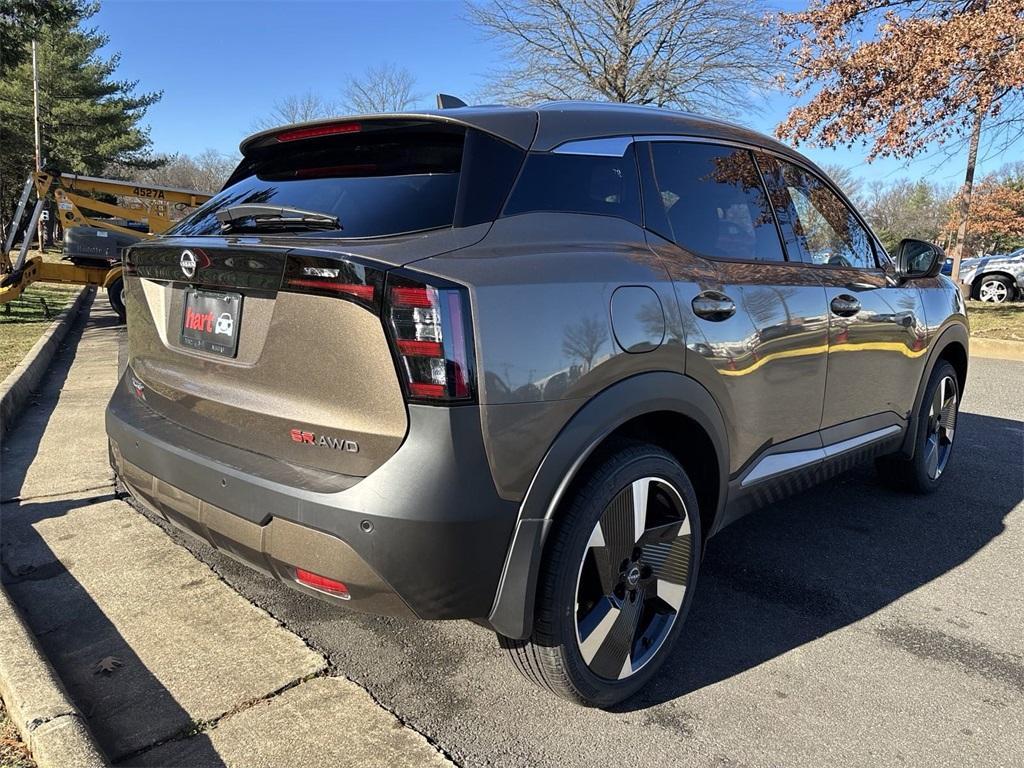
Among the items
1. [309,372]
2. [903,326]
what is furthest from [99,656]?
[903,326]

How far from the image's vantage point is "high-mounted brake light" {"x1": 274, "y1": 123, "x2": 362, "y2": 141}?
246 cm

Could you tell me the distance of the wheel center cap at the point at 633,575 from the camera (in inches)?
95.3

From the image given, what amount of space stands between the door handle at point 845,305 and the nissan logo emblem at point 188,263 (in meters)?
2.50

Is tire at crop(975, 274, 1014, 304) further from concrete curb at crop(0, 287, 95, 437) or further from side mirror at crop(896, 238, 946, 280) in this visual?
concrete curb at crop(0, 287, 95, 437)

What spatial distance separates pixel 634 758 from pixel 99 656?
1.82 metres

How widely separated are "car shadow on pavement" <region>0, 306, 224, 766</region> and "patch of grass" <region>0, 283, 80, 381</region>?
11.1 ft

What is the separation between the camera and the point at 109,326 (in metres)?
12.0

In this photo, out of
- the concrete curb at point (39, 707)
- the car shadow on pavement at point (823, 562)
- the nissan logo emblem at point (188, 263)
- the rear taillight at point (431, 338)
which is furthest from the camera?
the car shadow on pavement at point (823, 562)

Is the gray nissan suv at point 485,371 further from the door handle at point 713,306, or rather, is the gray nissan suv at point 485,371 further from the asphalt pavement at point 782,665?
the asphalt pavement at point 782,665

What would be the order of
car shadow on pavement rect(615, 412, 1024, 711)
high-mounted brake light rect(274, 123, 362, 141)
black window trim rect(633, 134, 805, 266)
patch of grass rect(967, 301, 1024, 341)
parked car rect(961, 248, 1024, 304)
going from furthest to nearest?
1. parked car rect(961, 248, 1024, 304)
2. patch of grass rect(967, 301, 1024, 341)
3. car shadow on pavement rect(615, 412, 1024, 711)
4. black window trim rect(633, 134, 805, 266)
5. high-mounted brake light rect(274, 123, 362, 141)

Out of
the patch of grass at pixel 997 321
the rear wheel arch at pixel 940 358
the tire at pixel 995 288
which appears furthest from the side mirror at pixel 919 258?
the tire at pixel 995 288

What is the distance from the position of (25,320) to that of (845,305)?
38.3 feet

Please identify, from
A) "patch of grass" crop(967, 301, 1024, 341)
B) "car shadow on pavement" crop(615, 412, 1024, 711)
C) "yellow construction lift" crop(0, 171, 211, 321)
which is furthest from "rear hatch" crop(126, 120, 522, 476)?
"patch of grass" crop(967, 301, 1024, 341)

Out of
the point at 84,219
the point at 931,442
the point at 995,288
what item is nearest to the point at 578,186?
the point at 931,442
